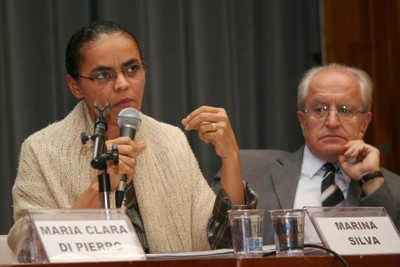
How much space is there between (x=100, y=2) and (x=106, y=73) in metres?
1.12

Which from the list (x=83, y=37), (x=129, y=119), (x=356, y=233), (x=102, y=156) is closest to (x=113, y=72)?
(x=83, y=37)

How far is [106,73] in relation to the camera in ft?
8.66

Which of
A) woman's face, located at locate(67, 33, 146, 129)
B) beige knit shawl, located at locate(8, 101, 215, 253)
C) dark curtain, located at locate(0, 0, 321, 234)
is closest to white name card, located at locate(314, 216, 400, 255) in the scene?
beige knit shawl, located at locate(8, 101, 215, 253)

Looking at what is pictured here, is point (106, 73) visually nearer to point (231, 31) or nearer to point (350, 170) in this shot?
point (350, 170)

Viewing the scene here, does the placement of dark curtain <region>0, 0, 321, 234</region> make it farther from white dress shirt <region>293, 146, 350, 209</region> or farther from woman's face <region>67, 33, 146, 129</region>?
woman's face <region>67, 33, 146, 129</region>

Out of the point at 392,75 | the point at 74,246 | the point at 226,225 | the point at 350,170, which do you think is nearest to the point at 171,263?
the point at 74,246

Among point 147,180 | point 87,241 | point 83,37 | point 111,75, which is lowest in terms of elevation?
point 147,180

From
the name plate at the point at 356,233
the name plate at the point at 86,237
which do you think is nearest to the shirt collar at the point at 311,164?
the name plate at the point at 356,233

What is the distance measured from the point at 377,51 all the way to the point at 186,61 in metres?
1.00

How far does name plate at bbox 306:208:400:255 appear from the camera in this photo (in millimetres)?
1927

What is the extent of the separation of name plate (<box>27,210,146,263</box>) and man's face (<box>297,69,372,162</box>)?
1.67 meters

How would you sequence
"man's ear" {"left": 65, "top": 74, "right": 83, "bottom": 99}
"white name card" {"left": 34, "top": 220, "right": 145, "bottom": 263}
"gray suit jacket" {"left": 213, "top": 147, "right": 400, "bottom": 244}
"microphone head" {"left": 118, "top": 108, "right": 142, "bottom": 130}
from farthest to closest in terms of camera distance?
"gray suit jacket" {"left": 213, "top": 147, "right": 400, "bottom": 244} → "man's ear" {"left": 65, "top": 74, "right": 83, "bottom": 99} → "microphone head" {"left": 118, "top": 108, "right": 142, "bottom": 130} → "white name card" {"left": 34, "top": 220, "right": 145, "bottom": 263}

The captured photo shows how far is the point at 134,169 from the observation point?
256 centimetres

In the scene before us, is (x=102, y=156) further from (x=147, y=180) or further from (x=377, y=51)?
(x=377, y=51)
